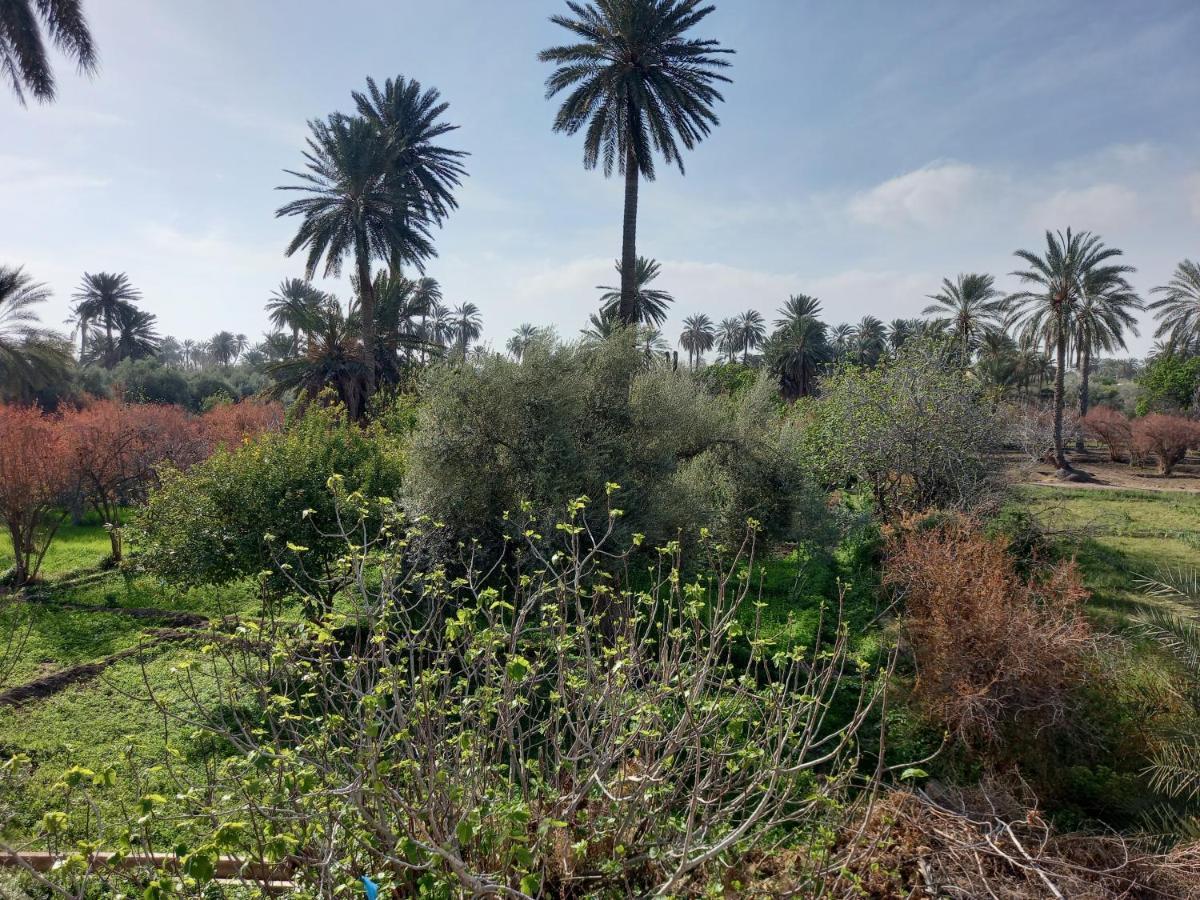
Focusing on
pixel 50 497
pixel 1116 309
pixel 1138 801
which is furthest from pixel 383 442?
pixel 1116 309

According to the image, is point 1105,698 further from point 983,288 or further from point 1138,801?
point 983,288

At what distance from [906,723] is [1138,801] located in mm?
2244

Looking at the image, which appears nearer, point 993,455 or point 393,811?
point 393,811

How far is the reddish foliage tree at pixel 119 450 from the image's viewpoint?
1784 centimetres

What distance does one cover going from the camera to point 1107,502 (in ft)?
78.1

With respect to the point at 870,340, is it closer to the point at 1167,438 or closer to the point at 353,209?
the point at 1167,438

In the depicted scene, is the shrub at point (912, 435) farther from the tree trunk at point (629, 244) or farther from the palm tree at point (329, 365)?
the palm tree at point (329, 365)

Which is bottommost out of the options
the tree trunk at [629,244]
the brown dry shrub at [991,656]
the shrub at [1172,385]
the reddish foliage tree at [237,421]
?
the brown dry shrub at [991,656]

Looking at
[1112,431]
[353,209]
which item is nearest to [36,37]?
[353,209]

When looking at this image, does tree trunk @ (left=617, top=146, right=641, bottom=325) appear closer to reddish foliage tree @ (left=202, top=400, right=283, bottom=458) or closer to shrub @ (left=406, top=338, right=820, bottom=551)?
shrub @ (left=406, top=338, right=820, bottom=551)

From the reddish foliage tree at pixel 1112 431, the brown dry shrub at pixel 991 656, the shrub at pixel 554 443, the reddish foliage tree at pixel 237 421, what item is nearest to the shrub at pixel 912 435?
the shrub at pixel 554 443

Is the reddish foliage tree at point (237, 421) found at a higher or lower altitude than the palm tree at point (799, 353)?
lower

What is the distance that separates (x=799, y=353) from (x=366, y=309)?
25.4 meters

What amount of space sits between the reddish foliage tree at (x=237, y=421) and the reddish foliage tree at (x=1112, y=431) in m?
37.8
